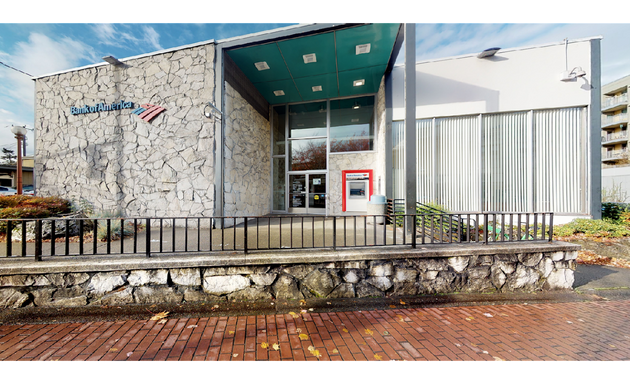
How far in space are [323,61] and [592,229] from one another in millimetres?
9332

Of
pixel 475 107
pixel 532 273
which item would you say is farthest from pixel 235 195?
pixel 475 107

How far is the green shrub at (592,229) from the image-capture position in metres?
6.48

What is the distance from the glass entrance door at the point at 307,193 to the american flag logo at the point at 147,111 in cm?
536

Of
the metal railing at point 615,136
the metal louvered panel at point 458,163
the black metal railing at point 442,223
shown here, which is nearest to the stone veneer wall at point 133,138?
the black metal railing at point 442,223

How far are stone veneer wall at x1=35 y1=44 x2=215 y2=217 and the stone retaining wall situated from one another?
3383 mm

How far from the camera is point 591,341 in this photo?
2299 millimetres

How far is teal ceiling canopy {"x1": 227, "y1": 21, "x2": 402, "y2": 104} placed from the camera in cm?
595

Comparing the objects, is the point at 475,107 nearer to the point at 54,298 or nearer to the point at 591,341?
the point at 591,341

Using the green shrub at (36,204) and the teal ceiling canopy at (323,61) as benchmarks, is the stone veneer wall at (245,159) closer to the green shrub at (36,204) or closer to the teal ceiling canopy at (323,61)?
the teal ceiling canopy at (323,61)

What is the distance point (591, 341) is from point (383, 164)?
648 cm

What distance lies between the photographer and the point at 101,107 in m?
7.25

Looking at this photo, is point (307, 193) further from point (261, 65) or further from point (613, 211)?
point (613, 211)

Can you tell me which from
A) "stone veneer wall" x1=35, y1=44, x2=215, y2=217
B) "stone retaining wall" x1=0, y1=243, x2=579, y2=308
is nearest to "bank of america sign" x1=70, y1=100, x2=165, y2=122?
"stone veneer wall" x1=35, y1=44, x2=215, y2=217

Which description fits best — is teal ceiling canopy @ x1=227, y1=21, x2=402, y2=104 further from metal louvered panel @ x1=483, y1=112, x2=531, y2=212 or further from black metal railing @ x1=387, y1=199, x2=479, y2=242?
black metal railing @ x1=387, y1=199, x2=479, y2=242
